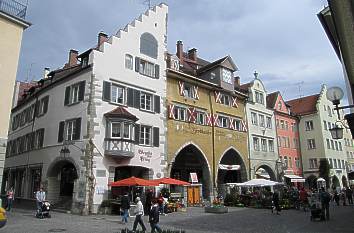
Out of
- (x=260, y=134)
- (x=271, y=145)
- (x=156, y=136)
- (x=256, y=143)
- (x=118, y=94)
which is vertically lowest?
(x=156, y=136)

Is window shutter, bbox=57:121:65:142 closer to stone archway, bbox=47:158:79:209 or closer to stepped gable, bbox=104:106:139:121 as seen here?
stone archway, bbox=47:158:79:209

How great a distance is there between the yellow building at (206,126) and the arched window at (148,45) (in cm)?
260

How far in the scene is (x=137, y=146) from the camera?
26688 mm

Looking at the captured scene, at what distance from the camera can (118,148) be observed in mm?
24734

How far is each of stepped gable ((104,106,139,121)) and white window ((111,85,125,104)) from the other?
0.74 m

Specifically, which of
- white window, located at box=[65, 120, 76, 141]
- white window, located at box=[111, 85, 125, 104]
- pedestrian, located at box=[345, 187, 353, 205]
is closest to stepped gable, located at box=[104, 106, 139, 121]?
white window, located at box=[111, 85, 125, 104]

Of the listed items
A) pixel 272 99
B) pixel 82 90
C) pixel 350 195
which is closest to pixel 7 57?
pixel 82 90

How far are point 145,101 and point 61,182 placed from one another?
981 centimetres

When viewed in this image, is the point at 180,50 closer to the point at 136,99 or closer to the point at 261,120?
the point at 261,120

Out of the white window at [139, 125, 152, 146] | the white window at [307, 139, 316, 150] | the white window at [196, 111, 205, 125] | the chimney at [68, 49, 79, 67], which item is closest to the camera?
the white window at [139, 125, 152, 146]

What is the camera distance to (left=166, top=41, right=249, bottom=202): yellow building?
31484mm

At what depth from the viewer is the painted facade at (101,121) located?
2441 cm

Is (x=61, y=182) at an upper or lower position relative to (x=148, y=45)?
lower

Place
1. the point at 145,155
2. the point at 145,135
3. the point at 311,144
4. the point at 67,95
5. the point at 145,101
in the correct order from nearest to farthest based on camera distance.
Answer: the point at 67,95, the point at 145,155, the point at 145,135, the point at 145,101, the point at 311,144
